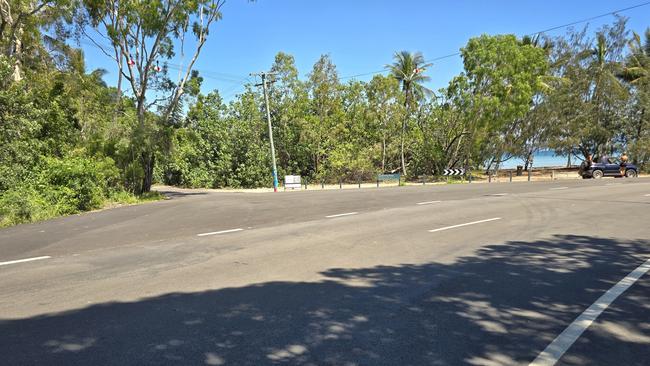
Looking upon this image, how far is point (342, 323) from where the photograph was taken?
427cm

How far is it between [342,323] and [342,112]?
1380 inches

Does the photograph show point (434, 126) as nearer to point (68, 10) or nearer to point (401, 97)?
point (401, 97)

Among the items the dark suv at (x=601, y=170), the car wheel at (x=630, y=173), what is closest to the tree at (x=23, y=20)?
the dark suv at (x=601, y=170)

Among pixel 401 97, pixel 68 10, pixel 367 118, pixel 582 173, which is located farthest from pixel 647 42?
pixel 68 10

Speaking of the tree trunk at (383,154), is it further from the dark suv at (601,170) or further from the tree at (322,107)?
the dark suv at (601,170)

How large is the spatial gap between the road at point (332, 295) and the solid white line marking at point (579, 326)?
19 mm

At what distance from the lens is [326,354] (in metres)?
3.62

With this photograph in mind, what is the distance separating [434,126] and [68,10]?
2908 centimetres

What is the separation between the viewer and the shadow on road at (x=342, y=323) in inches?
142

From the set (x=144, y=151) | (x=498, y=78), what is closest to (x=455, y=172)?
(x=498, y=78)

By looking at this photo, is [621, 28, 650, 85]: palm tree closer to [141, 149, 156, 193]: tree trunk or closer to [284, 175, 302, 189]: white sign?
[284, 175, 302, 189]: white sign

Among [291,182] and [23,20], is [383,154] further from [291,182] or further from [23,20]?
[23,20]

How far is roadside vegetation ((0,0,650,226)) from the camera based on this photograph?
22516mm

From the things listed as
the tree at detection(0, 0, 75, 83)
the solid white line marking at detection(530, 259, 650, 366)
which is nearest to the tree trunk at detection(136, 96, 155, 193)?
the tree at detection(0, 0, 75, 83)
